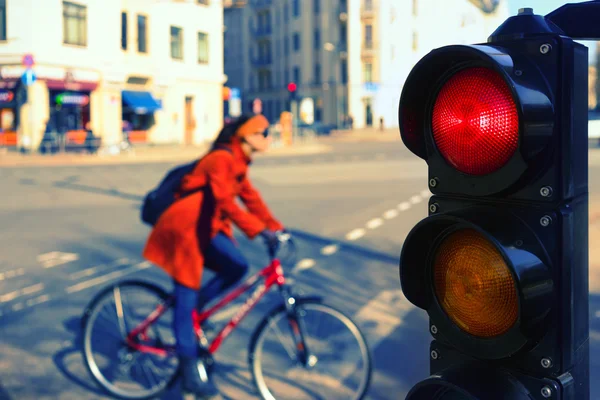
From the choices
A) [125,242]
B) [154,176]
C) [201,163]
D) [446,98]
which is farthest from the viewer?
[154,176]

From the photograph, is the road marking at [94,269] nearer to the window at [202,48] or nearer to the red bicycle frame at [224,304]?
the window at [202,48]

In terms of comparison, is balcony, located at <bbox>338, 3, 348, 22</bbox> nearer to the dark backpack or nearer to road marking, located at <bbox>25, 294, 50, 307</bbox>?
road marking, located at <bbox>25, 294, 50, 307</bbox>

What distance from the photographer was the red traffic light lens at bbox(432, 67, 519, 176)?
1.14 m

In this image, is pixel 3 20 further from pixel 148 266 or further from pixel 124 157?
pixel 124 157

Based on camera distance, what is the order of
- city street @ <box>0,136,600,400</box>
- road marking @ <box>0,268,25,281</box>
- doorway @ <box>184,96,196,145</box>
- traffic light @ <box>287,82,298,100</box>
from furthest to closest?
traffic light @ <box>287,82,298,100</box>
doorway @ <box>184,96,196,145</box>
road marking @ <box>0,268,25,281</box>
city street @ <box>0,136,600,400</box>

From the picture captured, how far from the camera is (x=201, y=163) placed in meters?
4.38

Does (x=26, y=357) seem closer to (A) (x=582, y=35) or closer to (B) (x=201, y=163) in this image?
(B) (x=201, y=163)

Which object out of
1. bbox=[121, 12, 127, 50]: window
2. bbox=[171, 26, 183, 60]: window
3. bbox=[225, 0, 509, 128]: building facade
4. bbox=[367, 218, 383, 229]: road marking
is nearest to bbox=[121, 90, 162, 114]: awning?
bbox=[225, 0, 509, 128]: building facade

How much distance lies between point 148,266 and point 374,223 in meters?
3.99

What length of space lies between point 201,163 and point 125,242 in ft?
19.0

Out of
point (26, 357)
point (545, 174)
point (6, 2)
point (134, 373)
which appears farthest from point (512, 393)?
point (26, 357)

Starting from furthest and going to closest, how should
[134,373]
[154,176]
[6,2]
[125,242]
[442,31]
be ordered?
[154,176] < [125,242] < [134,373] < [6,2] < [442,31]

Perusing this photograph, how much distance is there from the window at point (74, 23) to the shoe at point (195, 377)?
5.74ft

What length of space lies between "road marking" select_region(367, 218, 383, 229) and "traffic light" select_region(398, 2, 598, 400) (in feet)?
32.0
